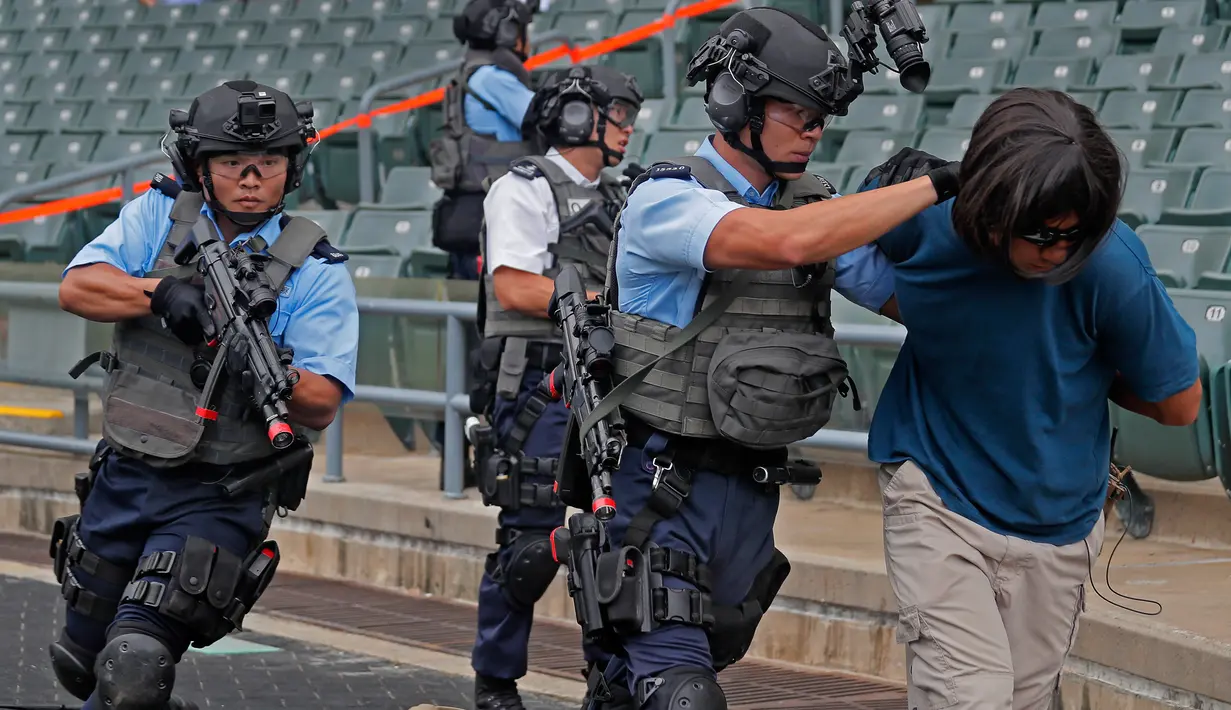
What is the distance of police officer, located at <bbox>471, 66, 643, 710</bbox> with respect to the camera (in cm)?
581

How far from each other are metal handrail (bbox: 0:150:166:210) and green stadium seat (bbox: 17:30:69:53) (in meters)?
7.81

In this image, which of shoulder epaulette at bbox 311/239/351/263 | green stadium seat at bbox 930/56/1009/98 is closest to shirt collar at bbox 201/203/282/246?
shoulder epaulette at bbox 311/239/351/263

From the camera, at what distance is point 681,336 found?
3.87 metres

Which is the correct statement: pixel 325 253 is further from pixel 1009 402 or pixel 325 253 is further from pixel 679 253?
pixel 1009 402

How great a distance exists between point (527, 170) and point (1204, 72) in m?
7.12

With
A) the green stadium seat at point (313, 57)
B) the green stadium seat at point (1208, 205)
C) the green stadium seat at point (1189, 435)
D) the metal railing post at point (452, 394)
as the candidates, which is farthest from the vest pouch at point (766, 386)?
the green stadium seat at point (313, 57)

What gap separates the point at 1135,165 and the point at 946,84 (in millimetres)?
2328

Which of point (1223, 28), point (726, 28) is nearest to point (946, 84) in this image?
point (1223, 28)

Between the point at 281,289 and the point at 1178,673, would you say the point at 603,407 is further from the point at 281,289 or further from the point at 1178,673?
the point at 1178,673

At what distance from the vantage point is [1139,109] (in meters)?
11.3

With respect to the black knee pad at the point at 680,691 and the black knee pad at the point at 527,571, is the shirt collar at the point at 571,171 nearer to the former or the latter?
the black knee pad at the point at 527,571

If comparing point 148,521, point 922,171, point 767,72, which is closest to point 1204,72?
point 767,72

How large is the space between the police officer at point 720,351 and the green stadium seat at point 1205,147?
7184 mm

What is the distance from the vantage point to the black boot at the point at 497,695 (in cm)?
583
